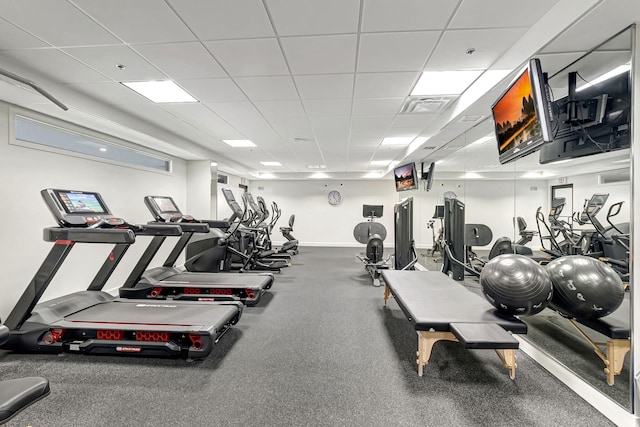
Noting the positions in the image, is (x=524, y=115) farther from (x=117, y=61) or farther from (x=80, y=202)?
(x=80, y=202)

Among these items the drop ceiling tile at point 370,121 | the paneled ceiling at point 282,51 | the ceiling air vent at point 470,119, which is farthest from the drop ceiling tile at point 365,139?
the ceiling air vent at point 470,119

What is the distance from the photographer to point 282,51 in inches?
95.8

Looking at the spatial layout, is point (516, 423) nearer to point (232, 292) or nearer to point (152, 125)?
point (232, 292)

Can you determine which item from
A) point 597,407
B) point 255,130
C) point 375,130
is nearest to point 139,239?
point 255,130

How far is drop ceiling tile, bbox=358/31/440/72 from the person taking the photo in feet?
7.25

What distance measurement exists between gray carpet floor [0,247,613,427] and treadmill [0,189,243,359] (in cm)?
14

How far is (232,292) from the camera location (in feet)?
13.2

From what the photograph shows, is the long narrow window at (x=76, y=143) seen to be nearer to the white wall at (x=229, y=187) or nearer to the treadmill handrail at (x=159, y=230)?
the treadmill handrail at (x=159, y=230)

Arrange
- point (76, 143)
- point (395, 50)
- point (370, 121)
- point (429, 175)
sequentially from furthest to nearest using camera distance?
1. point (429, 175)
2. point (370, 121)
3. point (76, 143)
4. point (395, 50)

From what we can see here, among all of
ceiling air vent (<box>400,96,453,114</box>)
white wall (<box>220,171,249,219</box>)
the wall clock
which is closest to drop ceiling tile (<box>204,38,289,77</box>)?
ceiling air vent (<box>400,96,453,114</box>)

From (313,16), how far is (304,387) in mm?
2792

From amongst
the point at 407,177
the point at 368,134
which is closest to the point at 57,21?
the point at 368,134

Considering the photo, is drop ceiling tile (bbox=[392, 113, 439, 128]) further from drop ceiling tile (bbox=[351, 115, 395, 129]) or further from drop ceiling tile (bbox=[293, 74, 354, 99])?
drop ceiling tile (bbox=[293, 74, 354, 99])

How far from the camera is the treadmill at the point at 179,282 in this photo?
3777mm
